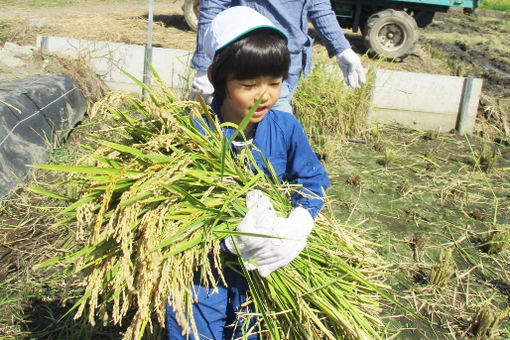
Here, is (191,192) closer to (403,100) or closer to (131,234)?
(131,234)

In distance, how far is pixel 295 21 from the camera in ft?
8.02

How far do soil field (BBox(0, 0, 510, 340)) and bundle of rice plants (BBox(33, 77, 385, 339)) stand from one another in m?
0.27

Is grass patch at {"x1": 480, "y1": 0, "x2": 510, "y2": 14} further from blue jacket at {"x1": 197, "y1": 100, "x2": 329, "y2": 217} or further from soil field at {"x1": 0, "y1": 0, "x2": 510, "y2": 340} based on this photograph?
blue jacket at {"x1": 197, "y1": 100, "x2": 329, "y2": 217}

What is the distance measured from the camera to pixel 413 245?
2.93m

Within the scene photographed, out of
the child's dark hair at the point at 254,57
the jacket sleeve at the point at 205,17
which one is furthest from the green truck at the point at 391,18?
the child's dark hair at the point at 254,57

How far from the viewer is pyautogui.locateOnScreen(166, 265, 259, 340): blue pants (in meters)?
1.51

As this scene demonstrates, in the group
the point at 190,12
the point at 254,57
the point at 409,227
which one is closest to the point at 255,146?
the point at 254,57

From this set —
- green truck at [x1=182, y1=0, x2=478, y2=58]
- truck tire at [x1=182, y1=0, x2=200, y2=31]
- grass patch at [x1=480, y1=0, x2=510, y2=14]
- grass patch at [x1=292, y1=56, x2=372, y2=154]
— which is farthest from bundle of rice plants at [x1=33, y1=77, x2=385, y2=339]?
grass patch at [x1=480, y1=0, x2=510, y2=14]

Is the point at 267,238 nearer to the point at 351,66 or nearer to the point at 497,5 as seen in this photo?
the point at 351,66

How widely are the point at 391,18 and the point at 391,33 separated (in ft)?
0.81

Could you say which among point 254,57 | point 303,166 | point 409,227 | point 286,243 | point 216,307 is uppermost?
point 254,57

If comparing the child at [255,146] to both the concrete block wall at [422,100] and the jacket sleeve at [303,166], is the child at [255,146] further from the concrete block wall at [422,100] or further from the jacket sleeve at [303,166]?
the concrete block wall at [422,100]

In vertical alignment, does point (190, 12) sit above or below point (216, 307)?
above

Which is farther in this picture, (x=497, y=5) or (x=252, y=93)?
(x=497, y=5)
